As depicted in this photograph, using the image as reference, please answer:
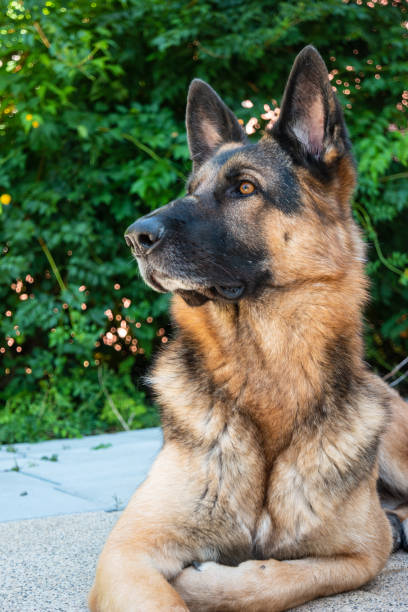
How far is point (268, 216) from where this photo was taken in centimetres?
260

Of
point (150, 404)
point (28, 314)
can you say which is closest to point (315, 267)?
point (28, 314)

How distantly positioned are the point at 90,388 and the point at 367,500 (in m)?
3.62

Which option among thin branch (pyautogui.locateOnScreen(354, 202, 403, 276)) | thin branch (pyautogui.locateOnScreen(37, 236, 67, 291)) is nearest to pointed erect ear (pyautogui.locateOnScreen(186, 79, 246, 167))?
thin branch (pyautogui.locateOnScreen(354, 202, 403, 276))

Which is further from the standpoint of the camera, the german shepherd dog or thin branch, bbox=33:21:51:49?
thin branch, bbox=33:21:51:49

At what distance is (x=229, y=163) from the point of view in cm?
274

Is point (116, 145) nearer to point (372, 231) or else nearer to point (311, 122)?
point (372, 231)

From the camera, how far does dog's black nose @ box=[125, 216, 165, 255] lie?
244 centimetres

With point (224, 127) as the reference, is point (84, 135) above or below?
below

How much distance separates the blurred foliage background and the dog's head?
2.43 meters

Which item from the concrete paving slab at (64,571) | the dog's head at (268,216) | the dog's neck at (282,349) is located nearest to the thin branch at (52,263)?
the concrete paving slab at (64,571)

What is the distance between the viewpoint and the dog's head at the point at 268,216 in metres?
2.49

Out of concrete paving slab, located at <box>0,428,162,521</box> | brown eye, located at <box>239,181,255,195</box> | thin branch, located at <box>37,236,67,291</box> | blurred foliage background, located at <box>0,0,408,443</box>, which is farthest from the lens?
thin branch, located at <box>37,236,67,291</box>

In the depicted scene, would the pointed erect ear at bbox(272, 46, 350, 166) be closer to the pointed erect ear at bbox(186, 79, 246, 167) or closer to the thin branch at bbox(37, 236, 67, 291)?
the pointed erect ear at bbox(186, 79, 246, 167)

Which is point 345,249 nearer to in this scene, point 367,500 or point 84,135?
point 367,500
